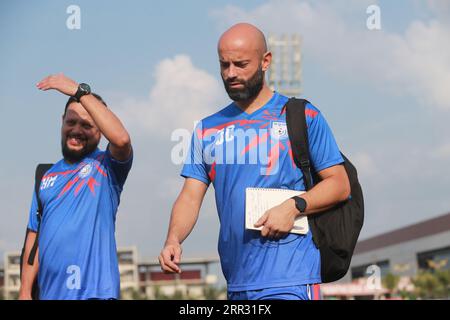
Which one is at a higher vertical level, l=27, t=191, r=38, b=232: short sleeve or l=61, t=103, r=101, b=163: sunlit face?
l=61, t=103, r=101, b=163: sunlit face

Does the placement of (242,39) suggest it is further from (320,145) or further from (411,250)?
(411,250)

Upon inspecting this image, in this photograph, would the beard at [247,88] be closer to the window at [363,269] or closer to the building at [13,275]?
the building at [13,275]

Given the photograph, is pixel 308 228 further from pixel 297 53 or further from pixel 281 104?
pixel 297 53

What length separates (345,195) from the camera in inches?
186

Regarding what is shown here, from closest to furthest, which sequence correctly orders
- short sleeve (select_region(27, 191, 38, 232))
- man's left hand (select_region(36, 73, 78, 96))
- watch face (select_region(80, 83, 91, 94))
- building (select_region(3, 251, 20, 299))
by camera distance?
man's left hand (select_region(36, 73, 78, 96)) → watch face (select_region(80, 83, 91, 94)) → short sleeve (select_region(27, 191, 38, 232)) → building (select_region(3, 251, 20, 299))

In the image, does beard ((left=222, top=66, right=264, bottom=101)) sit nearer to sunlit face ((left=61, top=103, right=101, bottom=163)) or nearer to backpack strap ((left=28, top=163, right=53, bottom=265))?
sunlit face ((left=61, top=103, right=101, bottom=163))

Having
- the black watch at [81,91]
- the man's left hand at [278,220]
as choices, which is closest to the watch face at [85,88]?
the black watch at [81,91]

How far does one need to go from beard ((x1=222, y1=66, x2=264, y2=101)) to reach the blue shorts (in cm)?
101

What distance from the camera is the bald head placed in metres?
4.70

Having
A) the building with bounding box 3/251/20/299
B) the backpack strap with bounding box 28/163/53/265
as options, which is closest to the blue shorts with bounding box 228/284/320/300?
the backpack strap with bounding box 28/163/53/265

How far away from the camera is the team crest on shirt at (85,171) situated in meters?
5.80

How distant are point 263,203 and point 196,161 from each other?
553mm

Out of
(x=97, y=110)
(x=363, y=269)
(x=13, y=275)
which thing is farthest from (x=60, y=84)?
(x=363, y=269)
